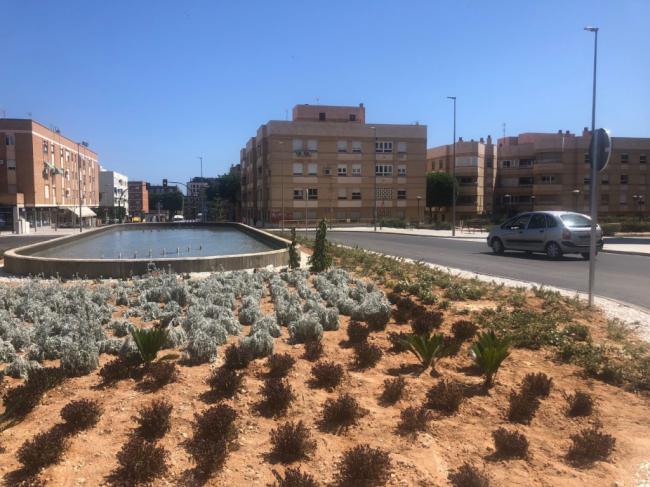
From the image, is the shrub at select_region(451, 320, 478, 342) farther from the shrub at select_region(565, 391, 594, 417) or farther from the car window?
the car window

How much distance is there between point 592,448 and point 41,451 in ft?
13.3

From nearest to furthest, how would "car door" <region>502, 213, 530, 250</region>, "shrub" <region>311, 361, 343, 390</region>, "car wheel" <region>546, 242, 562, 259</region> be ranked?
"shrub" <region>311, 361, 343, 390</region>
"car wheel" <region>546, 242, 562, 259</region>
"car door" <region>502, 213, 530, 250</region>

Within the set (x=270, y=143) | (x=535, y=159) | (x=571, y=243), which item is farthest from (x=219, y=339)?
(x=535, y=159)

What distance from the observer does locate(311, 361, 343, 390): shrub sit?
5.26 m

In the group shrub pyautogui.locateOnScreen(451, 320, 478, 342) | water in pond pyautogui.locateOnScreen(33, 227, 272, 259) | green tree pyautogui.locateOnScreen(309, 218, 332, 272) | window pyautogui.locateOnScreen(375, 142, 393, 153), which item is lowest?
water in pond pyautogui.locateOnScreen(33, 227, 272, 259)

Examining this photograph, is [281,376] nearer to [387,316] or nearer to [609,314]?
[387,316]

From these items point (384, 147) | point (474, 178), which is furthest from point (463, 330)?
point (474, 178)

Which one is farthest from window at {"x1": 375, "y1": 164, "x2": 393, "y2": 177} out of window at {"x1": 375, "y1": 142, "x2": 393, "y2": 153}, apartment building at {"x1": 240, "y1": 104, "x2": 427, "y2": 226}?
window at {"x1": 375, "y1": 142, "x2": 393, "y2": 153}

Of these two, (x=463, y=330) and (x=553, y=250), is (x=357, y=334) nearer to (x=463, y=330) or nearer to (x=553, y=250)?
(x=463, y=330)

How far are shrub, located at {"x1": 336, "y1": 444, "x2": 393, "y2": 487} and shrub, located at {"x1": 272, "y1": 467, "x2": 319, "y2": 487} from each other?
219 millimetres

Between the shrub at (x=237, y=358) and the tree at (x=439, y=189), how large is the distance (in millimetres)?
72450

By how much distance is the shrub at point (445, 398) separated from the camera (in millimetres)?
4805

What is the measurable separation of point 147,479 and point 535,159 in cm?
8270

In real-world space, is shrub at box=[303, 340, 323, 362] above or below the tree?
below
